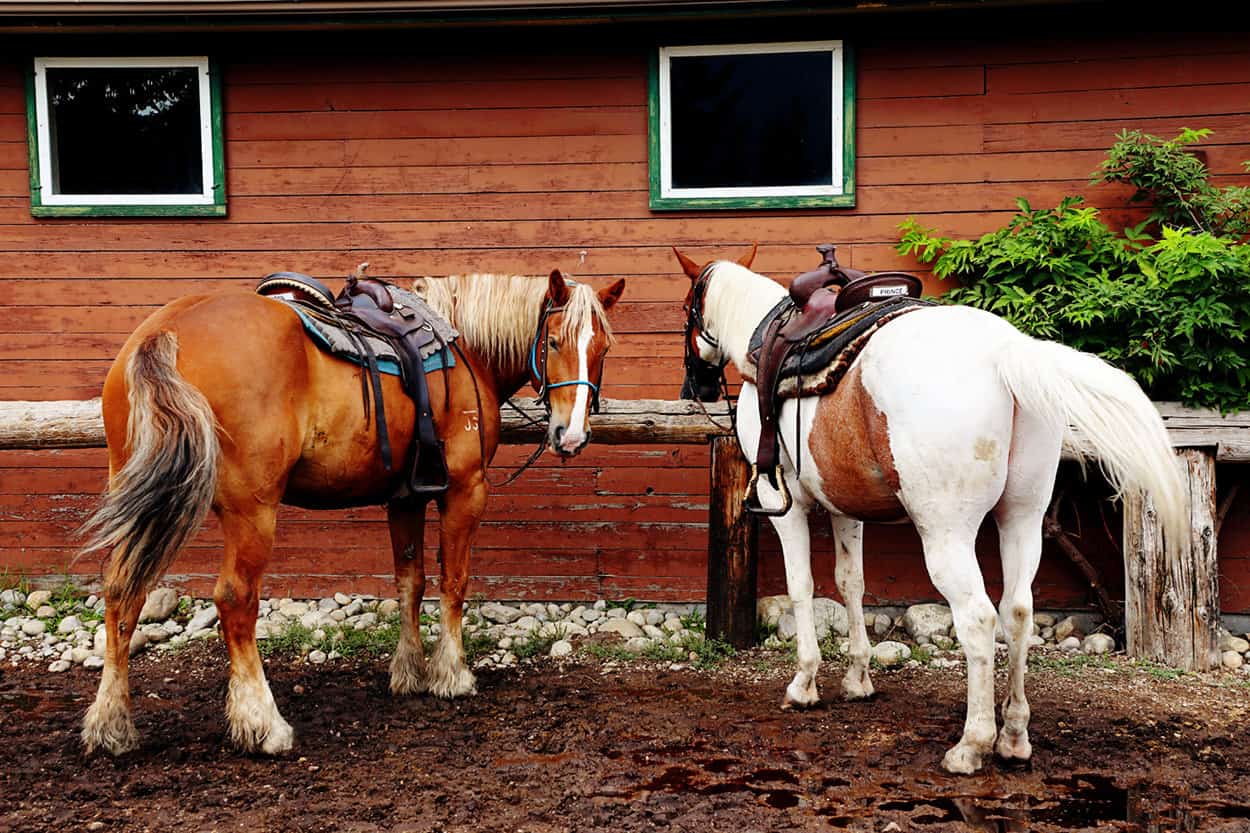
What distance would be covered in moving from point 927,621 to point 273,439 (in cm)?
393

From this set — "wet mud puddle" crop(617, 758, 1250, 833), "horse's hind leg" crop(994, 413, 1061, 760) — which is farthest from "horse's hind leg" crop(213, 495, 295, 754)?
"horse's hind leg" crop(994, 413, 1061, 760)

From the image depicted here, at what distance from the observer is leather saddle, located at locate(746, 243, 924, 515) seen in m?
4.07

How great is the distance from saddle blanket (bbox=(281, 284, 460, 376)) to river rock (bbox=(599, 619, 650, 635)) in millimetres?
2142

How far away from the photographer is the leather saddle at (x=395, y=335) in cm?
436

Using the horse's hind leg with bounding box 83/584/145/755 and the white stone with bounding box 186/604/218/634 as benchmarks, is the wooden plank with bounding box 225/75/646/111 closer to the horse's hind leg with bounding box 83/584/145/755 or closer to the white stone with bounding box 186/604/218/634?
the white stone with bounding box 186/604/218/634

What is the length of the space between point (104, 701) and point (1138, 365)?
5402 mm

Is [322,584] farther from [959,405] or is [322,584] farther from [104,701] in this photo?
[959,405]

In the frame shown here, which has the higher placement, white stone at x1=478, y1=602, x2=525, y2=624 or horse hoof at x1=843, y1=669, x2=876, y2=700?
horse hoof at x1=843, y1=669, x2=876, y2=700

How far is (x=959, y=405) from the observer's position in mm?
3533

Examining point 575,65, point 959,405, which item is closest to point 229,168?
point 575,65

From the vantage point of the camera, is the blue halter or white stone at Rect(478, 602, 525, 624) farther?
white stone at Rect(478, 602, 525, 624)

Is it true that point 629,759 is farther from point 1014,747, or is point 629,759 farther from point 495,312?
point 495,312

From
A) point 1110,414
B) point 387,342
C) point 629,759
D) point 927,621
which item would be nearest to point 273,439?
point 387,342

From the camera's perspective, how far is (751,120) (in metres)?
6.25
